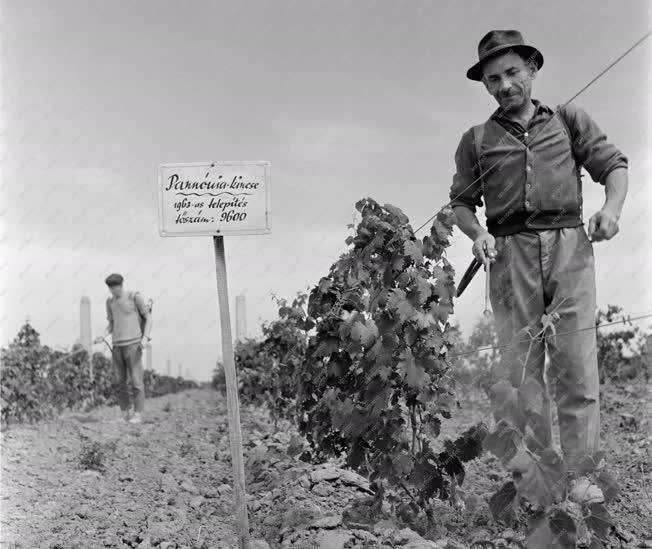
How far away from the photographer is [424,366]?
9.48 feet

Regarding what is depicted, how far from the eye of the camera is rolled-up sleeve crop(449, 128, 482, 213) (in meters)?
3.17

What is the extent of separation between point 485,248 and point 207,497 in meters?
2.31

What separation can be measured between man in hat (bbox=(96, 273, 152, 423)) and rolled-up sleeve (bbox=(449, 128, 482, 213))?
5240 mm

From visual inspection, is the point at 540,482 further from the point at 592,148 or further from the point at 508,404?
the point at 592,148

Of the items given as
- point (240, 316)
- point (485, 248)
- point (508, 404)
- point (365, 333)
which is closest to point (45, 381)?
point (240, 316)

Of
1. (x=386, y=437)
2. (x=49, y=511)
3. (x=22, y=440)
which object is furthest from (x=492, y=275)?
(x=22, y=440)

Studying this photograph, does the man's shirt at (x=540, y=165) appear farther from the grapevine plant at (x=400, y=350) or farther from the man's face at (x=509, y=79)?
the grapevine plant at (x=400, y=350)

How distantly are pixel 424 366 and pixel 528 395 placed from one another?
0.69 meters

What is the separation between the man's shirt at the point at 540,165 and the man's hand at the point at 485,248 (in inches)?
5.5

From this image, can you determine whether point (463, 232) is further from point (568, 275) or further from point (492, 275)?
point (568, 275)

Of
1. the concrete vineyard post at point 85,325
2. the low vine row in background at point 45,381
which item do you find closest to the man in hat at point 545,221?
the low vine row in background at point 45,381

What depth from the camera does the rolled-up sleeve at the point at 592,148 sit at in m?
2.95

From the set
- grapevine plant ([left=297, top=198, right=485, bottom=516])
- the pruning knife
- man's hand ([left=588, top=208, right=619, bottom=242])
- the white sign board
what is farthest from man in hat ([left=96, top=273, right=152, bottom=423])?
man's hand ([left=588, top=208, right=619, bottom=242])

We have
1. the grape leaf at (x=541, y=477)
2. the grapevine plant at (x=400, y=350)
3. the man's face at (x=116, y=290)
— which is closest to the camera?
the grape leaf at (x=541, y=477)
